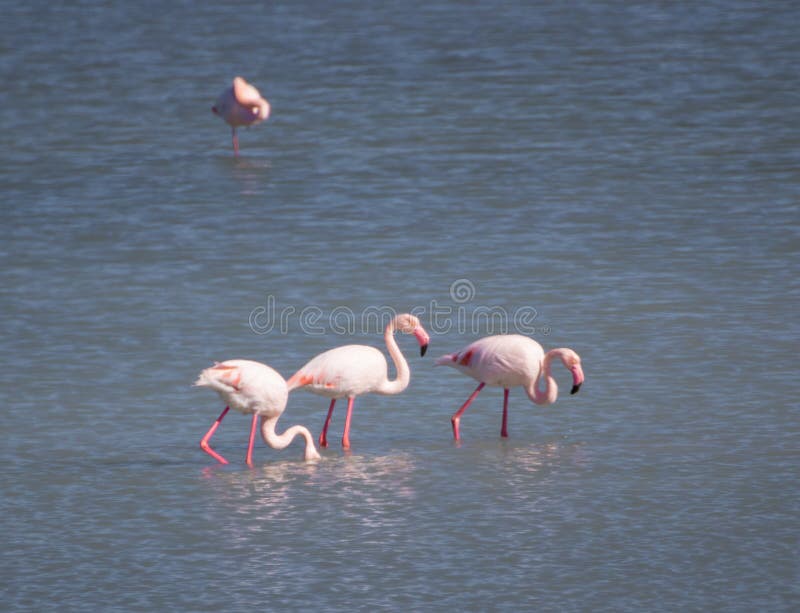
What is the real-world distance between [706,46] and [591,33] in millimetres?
1562

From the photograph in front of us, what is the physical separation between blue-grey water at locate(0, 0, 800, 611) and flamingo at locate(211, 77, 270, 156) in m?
0.39

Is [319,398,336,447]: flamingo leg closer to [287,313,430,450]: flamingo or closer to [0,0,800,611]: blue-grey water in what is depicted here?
[287,313,430,450]: flamingo

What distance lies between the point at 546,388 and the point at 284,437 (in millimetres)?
1612

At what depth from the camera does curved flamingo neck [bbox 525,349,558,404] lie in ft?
32.8

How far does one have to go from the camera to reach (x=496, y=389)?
36.9 ft

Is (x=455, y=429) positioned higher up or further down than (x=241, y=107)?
further down

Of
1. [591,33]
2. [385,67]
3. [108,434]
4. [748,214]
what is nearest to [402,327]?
[108,434]

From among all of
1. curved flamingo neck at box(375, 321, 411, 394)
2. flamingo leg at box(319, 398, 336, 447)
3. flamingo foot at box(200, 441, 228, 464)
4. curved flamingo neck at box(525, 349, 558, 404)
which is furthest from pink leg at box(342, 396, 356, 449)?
curved flamingo neck at box(525, 349, 558, 404)

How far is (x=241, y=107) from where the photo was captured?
57.6 feet

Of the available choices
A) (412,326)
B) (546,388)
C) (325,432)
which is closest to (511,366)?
(546,388)

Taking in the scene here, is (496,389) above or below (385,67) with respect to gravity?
below

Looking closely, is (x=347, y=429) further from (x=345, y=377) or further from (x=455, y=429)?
(x=455, y=429)

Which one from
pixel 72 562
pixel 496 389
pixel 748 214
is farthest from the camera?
pixel 748 214

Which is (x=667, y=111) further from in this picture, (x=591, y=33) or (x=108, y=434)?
(x=108, y=434)
